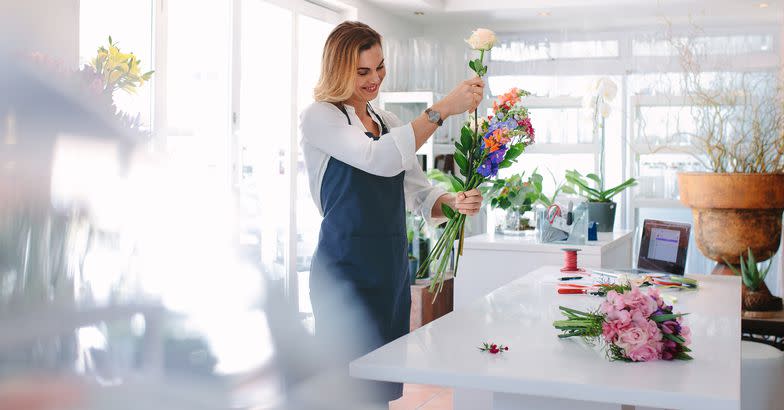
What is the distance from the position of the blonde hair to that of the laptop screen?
6.14ft

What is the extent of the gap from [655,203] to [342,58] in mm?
5499

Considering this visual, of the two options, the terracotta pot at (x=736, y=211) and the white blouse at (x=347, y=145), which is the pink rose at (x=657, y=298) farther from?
the terracotta pot at (x=736, y=211)

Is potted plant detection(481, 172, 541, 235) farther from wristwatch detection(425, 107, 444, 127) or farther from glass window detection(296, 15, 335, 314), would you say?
wristwatch detection(425, 107, 444, 127)

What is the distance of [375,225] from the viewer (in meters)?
2.18

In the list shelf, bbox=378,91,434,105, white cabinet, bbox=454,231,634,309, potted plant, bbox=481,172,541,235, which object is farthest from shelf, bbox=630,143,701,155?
white cabinet, bbox=454,231,634,309

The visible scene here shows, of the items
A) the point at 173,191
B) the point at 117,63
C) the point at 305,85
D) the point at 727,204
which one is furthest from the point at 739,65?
the point at 173,191

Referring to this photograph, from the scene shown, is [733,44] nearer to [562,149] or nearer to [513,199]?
[562,149]

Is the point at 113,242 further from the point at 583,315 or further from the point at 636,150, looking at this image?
the point at 636,150

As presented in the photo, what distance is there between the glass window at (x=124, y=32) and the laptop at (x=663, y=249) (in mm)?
2185

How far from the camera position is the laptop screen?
3.45 meters

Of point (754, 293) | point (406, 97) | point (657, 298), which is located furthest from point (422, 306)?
point (657, 298)

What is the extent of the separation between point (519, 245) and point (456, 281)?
0.37 metres

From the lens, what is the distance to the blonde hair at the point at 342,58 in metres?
2.13

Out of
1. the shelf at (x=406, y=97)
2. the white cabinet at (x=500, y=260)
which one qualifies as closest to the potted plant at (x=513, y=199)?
the white cabinet at (x=500, y=260)
